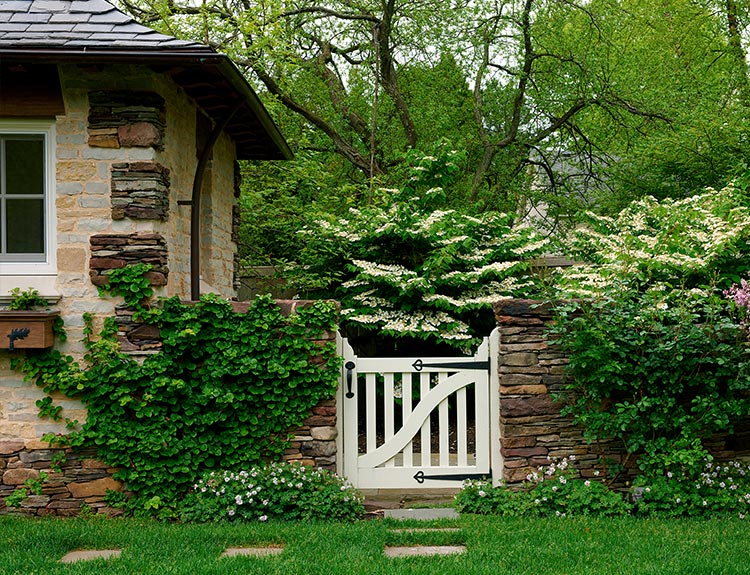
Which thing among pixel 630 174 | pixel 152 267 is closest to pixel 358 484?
pixel 152 267

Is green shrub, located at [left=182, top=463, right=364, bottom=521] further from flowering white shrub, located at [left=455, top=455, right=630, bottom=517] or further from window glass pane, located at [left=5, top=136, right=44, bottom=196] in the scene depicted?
window glass pane, located at [left=5, top=136, right=44, bottom=196]

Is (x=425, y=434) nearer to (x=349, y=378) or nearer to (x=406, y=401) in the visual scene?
(x=406, y=401)

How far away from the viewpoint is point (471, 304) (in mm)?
7691

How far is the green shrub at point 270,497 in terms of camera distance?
17.1 feet

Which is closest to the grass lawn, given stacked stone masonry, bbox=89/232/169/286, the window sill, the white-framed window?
the window sill

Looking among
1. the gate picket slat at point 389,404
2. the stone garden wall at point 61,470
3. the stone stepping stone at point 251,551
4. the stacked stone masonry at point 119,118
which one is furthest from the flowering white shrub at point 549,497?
the stacked stone masonry at point 119,118

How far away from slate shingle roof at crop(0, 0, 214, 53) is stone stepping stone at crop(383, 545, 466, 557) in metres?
3.44

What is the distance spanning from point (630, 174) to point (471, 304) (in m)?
5.73

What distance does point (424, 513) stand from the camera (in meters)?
5.35

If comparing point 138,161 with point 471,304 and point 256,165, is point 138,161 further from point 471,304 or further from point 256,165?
point 256,165

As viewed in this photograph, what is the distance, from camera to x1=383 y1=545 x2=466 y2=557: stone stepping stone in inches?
174

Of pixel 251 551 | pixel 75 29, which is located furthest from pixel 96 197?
pixel 251 551

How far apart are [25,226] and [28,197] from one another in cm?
21

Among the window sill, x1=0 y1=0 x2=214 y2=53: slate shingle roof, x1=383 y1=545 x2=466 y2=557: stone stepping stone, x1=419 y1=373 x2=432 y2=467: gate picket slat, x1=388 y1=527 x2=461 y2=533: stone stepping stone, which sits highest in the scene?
x1=0 y1=0 x2=214 y2=53: slate shingle roof
